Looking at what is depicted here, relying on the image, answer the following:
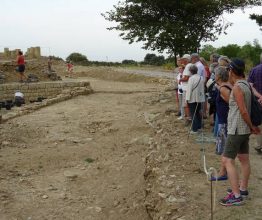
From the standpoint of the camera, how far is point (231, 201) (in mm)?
5438

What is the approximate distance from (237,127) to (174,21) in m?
10.3

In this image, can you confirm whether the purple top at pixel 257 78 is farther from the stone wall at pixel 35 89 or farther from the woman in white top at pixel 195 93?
the stone wall at pixel 35 89

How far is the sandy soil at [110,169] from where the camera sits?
6.05 meters

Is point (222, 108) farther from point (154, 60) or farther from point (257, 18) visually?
point (154, 60)

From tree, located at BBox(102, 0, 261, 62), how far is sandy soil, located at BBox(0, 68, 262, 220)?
2145mm

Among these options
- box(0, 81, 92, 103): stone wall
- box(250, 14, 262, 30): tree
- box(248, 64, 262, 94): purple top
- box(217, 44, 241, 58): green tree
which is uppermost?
box(250, 14, 262, 30): tree

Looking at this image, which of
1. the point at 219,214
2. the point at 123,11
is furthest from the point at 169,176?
the point at 123,11

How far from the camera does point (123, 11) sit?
16000mm

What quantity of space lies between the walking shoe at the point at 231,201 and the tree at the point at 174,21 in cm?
985

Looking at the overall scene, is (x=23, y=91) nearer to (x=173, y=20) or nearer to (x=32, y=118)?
(x=32, y=118)

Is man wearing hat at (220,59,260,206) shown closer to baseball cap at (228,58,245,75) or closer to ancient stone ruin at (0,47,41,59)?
baseball cap at (228,58,245,75)

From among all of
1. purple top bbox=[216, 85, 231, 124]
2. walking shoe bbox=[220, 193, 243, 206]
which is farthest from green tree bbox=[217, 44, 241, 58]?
walking shoe bbox=[220, 193, 243, 206]

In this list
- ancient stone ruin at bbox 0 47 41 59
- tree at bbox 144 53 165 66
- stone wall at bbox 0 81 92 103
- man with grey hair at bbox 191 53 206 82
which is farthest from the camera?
tree at bbox 144 53 165 66

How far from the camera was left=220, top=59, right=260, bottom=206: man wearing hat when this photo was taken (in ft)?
17.8
